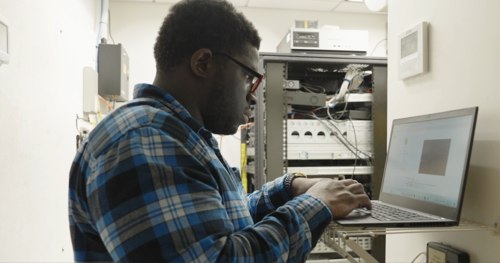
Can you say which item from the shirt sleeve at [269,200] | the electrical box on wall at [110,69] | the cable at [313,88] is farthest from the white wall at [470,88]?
the electrical box on wall at [110,69]

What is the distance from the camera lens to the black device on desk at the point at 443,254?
971 mm

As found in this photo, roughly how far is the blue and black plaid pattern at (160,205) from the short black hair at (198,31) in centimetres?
12

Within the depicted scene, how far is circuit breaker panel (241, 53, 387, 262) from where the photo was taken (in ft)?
5.93

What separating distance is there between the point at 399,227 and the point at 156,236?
1.87 ft

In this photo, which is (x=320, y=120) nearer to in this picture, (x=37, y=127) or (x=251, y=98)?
(x=251, y=98)

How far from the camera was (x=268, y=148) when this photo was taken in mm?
1783

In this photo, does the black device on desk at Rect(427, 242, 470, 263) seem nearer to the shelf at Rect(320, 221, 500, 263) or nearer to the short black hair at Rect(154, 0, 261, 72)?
the shelf at Rect(320, 221, 500, 263)

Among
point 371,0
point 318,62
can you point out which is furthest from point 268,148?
point 371,0

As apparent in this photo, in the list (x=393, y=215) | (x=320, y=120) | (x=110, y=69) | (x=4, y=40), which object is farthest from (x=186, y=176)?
(x=110, y=69)

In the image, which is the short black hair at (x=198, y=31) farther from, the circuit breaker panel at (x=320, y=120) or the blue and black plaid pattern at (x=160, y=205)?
the circuit breaker panel at (x=320, y=120)

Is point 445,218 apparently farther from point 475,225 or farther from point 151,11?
point 151,11

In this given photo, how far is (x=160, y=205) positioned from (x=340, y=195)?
40cm

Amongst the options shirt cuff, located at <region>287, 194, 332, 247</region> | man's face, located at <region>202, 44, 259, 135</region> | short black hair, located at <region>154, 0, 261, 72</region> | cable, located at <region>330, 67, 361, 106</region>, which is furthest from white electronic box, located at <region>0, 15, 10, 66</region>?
cable, located at <region>330, 67, 361, 106</region>

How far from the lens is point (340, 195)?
751mm
